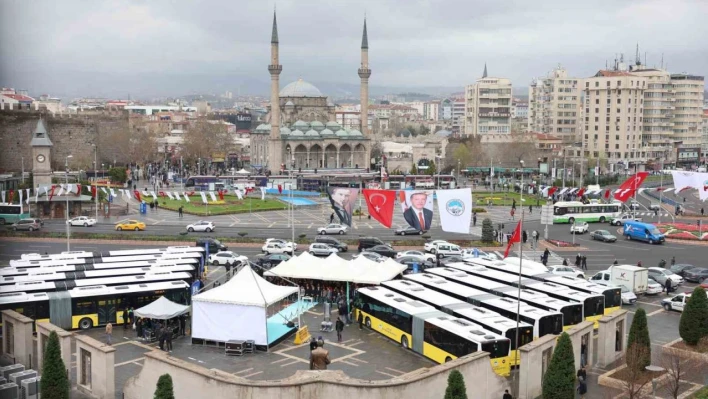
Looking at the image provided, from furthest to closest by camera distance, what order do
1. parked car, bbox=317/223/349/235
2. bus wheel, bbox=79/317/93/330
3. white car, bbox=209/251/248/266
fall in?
parked car, bbox=317/223/349/235 < white car, bbox=209/251/248/266 < bus wheel, bbox=79/317/93/330

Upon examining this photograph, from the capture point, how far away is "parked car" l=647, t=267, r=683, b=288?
31587 mm

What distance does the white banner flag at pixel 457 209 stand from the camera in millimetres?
32219

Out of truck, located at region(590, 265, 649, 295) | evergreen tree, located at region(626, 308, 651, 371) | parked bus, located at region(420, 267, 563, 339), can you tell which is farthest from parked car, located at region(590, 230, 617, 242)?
evergreen tree, located at region(626, 308, 651, 371)

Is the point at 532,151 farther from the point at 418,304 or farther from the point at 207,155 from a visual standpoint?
the point at 418,304

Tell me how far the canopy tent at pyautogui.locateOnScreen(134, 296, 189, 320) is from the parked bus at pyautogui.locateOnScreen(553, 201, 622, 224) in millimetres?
34145

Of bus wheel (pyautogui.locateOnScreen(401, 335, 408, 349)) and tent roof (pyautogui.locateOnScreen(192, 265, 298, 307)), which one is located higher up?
tent roof (pyautogui.locateOnScreen(192, 265, 298, 307))

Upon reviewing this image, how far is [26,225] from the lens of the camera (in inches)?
1740

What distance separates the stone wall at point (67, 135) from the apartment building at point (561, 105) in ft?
218

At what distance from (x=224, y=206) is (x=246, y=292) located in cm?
3536

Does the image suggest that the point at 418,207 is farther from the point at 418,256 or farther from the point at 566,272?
the point at 566,272

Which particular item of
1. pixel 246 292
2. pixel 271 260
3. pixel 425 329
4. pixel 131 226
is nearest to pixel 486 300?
pixel 425 329

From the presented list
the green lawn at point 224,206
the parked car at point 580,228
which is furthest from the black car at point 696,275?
the green lawn at point 224,206

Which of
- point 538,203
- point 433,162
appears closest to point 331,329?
point 538,203

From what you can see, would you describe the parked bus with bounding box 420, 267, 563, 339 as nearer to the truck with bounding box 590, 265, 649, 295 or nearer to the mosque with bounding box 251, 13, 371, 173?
the truck with bounding box 590, 265, 649, 295
